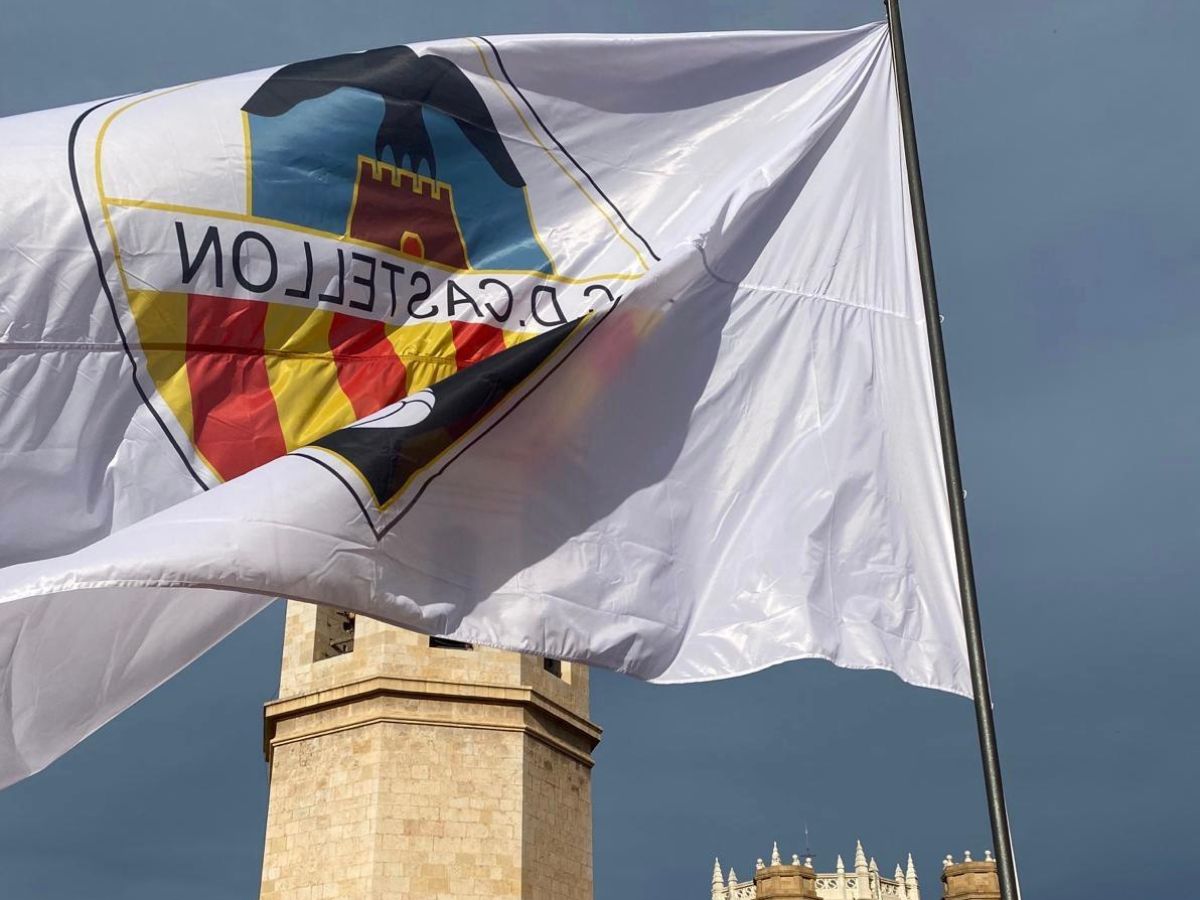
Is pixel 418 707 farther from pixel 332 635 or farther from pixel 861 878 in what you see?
pixel 861 878

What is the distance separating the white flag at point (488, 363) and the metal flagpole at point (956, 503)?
17.5 inches

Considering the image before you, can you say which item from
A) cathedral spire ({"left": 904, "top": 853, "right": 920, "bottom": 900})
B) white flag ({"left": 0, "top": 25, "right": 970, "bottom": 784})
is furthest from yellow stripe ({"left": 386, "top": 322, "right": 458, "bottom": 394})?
cathedral spire ({"left": 904, "top": 853, "right": 920, "bottom": 900})

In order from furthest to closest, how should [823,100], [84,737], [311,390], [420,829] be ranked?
[420,829] → [823,100] → [311,390] → [84,737]

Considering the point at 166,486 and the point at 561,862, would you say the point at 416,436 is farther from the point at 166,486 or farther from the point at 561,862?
the point at 561,862

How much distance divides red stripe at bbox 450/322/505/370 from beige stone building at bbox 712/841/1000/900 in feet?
174

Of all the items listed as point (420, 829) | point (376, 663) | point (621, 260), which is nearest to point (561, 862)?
point (420, 829)

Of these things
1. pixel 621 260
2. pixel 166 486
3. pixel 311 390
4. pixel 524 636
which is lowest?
pixel 524 636

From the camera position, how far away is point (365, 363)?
22.7ft

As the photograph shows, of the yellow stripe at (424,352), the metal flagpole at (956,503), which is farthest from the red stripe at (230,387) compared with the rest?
the metal flagpole at (956,503)

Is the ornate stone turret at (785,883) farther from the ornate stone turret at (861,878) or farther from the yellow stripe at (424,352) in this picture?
the yellow stripe at (424,352)

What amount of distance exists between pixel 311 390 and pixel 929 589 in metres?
2.82

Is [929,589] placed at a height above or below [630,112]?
below

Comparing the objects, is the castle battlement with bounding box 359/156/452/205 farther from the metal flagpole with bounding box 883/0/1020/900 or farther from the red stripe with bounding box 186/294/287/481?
the metal flagpole with bounding box 883/0/1020/900

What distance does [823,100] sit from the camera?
779cm
